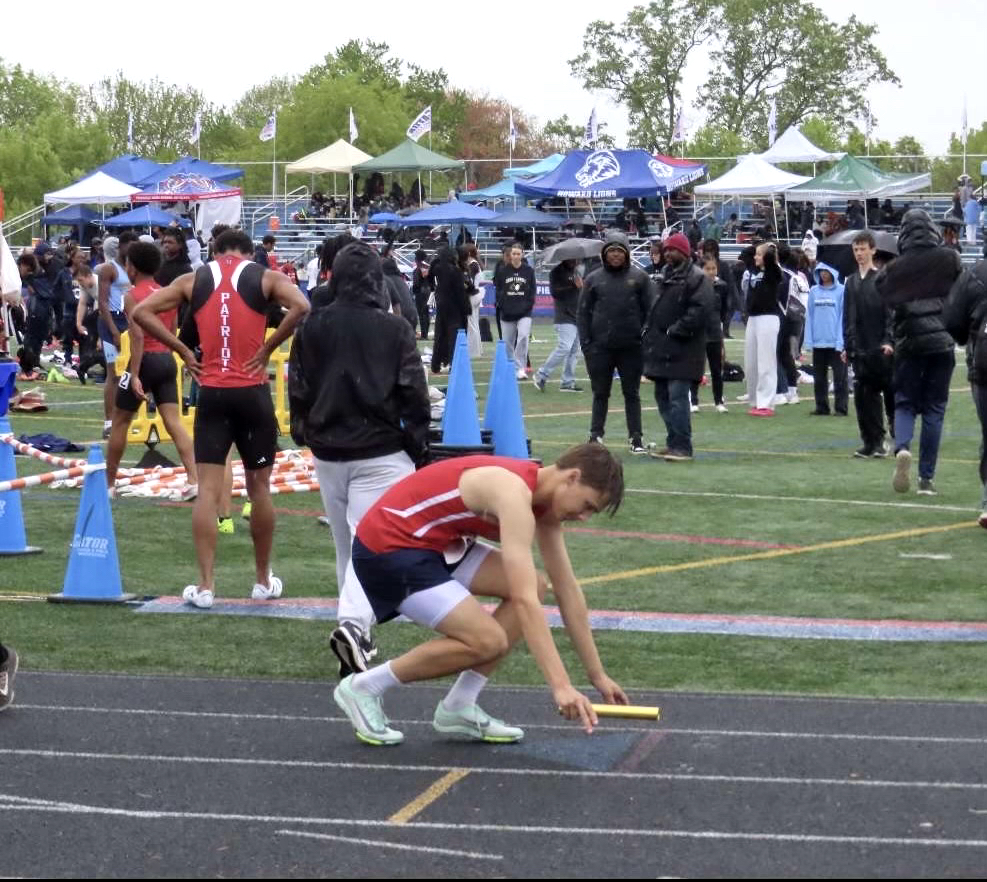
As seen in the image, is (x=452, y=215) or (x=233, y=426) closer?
(x=233, y=426)

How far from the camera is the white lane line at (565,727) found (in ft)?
22.2

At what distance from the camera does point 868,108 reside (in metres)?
88.2

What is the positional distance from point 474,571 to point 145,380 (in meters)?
6.35

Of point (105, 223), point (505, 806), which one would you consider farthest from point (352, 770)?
point (105, 223)

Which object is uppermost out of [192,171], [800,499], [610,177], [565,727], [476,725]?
[192,171]

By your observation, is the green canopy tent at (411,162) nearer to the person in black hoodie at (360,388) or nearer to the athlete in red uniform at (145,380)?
the athlete in red uniform at (145,380)

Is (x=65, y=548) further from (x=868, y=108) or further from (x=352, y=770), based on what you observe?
(x=868, y=108)

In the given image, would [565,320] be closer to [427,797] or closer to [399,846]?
[427,797]

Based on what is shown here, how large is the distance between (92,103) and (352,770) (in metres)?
103

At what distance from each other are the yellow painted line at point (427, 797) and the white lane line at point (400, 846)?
0.23m

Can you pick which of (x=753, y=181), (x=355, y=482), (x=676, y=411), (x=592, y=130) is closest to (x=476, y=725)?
(x=355, y=482)

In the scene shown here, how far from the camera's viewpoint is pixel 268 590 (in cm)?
939

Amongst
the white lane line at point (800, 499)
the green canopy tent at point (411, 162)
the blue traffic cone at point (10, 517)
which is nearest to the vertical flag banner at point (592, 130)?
the green canopy tent at point (411, 162)

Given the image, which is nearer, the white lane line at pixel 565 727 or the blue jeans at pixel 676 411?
the white lane line at pixel 565 727
